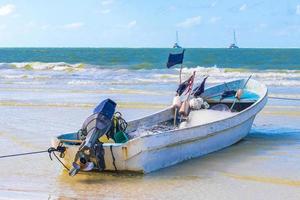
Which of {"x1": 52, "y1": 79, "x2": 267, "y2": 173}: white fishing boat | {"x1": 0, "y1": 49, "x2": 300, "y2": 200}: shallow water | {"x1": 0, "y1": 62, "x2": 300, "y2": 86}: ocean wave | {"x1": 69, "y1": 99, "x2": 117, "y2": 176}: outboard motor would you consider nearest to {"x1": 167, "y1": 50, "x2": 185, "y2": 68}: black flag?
{"x1": 52, "y1": 79, "x2": 267, "y2": 173}: white fishing boat

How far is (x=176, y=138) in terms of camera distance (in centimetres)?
943

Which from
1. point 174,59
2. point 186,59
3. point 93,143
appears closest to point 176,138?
point 93,143

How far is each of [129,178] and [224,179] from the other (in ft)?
4.83

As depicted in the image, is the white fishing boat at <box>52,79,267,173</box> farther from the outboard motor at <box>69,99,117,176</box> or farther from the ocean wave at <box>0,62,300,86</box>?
the ocean wave at <box>0,62,300,86</box>

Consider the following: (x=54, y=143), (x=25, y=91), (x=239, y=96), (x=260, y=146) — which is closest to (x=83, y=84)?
(x=25, y=91)

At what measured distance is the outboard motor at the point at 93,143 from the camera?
334 inches

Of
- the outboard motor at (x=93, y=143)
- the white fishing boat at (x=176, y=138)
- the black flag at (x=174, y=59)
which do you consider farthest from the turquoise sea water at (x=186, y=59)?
the outboard motor at (x=93, y=143)

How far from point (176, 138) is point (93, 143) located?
158 cm

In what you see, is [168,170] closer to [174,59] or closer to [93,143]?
[93,143]

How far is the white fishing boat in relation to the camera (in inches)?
342

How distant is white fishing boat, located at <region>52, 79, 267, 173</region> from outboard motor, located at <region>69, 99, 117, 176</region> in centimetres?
12

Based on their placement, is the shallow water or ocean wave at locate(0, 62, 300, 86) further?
ocean wave at locate(0, 62, 300, 86)

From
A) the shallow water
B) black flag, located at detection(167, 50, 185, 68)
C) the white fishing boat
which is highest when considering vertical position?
black flag, located at detection(167, 50, 185, 68)

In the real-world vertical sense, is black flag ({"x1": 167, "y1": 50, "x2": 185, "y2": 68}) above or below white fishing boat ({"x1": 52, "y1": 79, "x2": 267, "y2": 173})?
above
